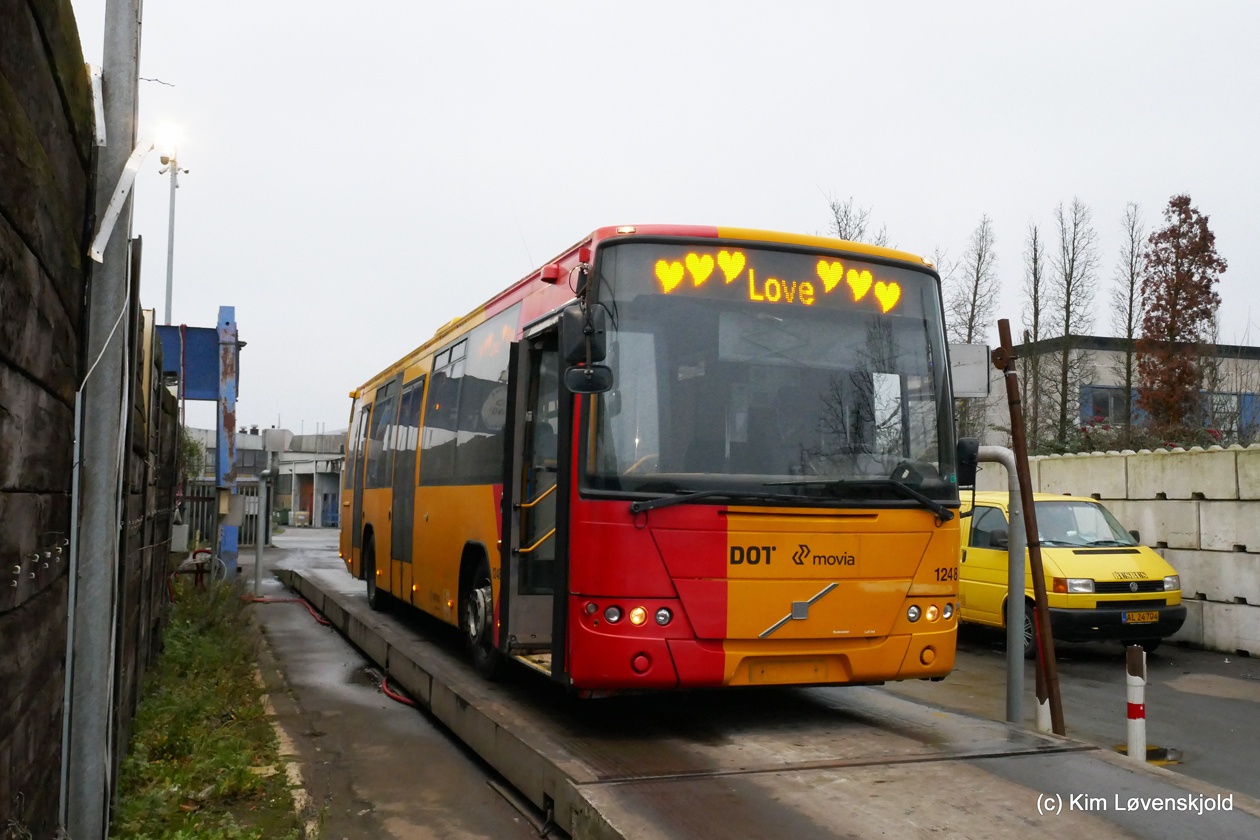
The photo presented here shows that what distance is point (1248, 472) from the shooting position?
41.1 ft

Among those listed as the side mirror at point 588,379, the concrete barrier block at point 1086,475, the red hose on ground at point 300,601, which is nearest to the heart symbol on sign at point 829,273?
the side mirror at point 588,379

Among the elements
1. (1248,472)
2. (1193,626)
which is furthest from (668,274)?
(1193,626)

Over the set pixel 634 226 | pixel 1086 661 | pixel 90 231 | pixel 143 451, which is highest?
pixel 634 226

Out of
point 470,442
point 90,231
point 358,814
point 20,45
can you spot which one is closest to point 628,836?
point 358,814

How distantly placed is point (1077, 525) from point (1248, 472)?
6.97ft

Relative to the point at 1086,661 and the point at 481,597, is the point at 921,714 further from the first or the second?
the point at 1086,661

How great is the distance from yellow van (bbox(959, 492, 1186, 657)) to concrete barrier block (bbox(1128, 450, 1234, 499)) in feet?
4.71

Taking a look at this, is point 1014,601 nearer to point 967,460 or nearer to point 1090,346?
point 967,460

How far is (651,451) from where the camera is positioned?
253 inches

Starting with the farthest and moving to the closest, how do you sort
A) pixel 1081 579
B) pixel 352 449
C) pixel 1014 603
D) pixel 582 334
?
pixel 352 449, pixel 1081 579, pixel 1014 603, pixel 582 334

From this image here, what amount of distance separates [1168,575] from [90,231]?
11372 mm

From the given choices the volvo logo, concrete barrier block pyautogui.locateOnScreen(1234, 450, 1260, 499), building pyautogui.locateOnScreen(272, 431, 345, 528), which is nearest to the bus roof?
the volvo logo

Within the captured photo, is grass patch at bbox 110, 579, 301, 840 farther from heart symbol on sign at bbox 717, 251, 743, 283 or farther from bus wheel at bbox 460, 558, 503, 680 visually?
heart symbol on sign at bbox 717, 251, 743, 283

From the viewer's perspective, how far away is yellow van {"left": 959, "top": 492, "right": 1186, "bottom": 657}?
11.4 m
